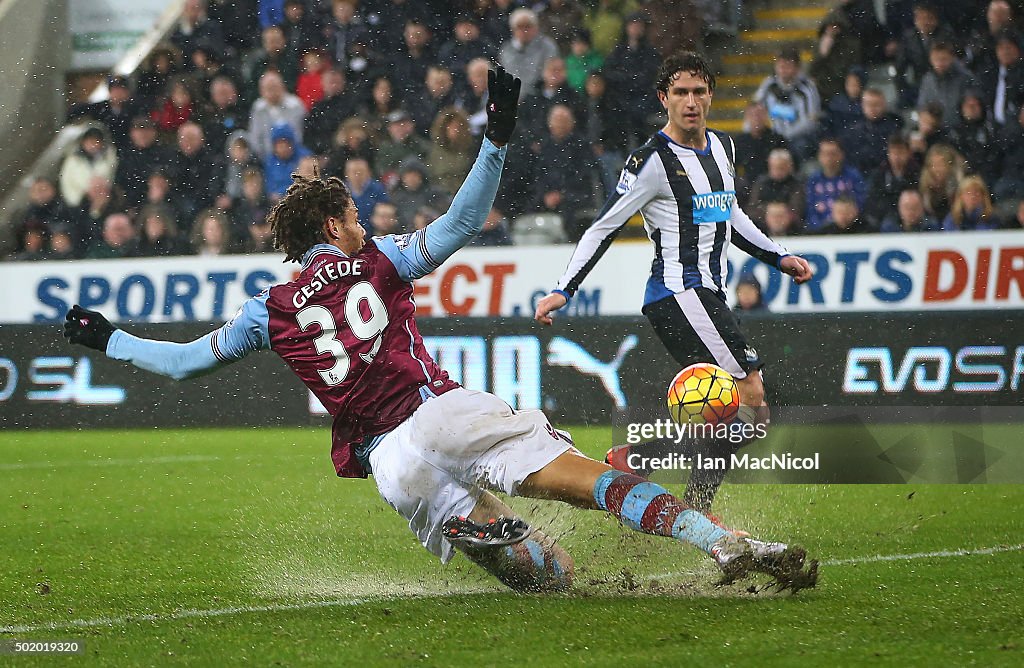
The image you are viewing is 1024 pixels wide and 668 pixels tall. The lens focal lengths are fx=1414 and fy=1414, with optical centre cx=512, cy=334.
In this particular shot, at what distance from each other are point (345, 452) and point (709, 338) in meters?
1.93

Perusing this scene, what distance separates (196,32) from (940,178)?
24.5 ft

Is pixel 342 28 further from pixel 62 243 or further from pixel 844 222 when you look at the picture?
pixel 844 222

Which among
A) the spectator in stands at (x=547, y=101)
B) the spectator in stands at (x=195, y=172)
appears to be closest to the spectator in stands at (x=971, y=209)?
the spectator in stands at (x=547, y=101)

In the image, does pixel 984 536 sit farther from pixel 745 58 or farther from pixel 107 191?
pixel 107 191

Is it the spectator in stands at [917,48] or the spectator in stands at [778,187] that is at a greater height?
the spectator in stands at [917,48]

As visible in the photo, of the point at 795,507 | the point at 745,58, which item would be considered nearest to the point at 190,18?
the point at 745,58

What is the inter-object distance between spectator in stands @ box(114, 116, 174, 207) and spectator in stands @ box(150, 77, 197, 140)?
0.31ft

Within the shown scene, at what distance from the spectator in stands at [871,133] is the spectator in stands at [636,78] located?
1694mm

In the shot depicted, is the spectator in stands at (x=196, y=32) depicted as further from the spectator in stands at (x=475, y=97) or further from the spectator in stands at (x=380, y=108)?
the spectator in stands at (x=475, y=97)

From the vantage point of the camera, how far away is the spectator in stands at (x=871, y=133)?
11.3 meters

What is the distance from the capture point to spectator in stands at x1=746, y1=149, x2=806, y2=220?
11.2 m

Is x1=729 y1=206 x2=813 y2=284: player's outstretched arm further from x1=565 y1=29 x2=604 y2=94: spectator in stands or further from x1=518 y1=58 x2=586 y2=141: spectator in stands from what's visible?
x1=565 y1=29 x2=604 y2=94: spectator in stands

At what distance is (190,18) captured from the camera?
14672mm

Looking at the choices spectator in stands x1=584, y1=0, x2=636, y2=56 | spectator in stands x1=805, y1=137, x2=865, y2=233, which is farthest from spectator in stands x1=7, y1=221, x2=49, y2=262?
spectator in stands x1=805, y1=137, x2=865, y2=233
